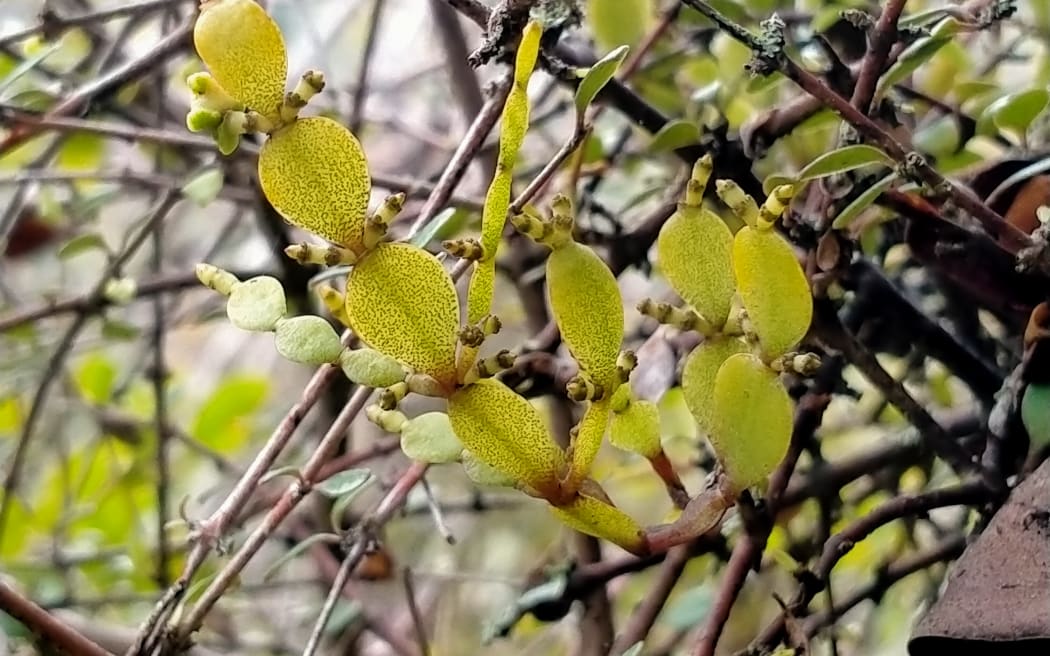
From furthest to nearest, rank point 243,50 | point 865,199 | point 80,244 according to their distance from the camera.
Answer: point 80,244 → point 865,199 → point 243,50

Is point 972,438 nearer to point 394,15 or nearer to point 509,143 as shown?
point 509,143

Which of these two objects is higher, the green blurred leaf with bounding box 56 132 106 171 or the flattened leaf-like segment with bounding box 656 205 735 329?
the green blurred leaf with bounding box 56 132 106 171

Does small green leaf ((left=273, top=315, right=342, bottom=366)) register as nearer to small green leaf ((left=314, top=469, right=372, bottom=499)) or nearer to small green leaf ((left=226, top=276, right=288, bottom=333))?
small green leaf ((left=226, top=276, right=288, bottom=333))

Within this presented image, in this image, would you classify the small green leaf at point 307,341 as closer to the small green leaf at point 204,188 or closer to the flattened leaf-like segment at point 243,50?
the flattened leaf-like segment at point 243,50

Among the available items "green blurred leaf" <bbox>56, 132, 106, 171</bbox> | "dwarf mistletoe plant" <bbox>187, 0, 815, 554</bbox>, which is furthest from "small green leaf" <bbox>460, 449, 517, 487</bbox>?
"green blurred leaf" <bbox>56, 132, 106, 171</bbox>

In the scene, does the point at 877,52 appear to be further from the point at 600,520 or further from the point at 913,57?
the point at 600,520

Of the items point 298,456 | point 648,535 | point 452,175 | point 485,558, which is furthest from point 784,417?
point 485,558

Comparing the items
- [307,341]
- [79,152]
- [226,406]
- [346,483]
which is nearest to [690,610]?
[346,483]
